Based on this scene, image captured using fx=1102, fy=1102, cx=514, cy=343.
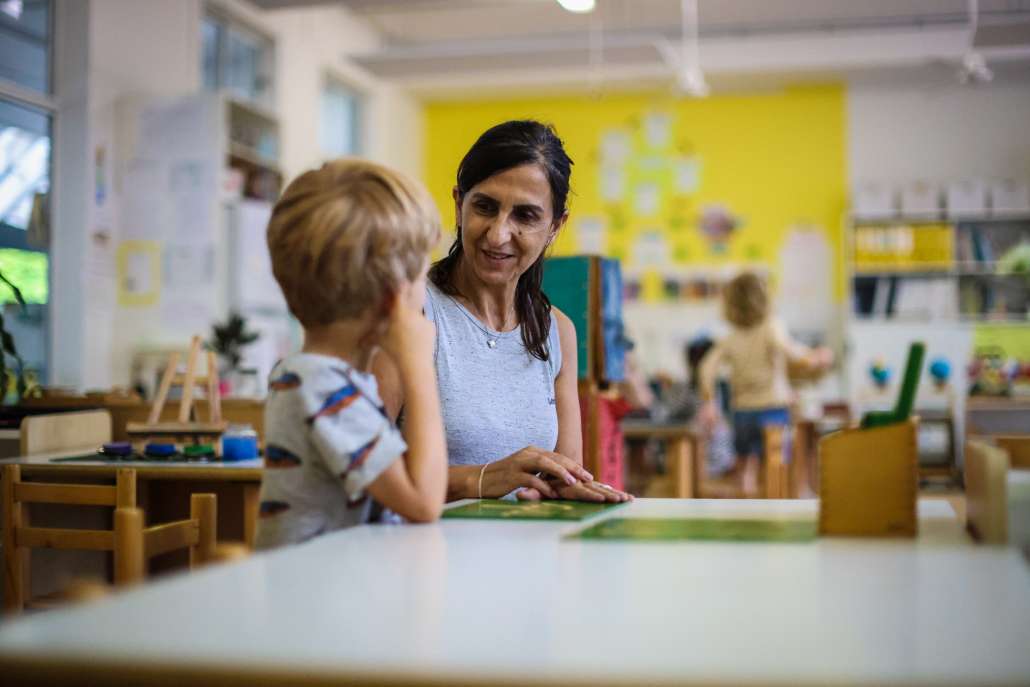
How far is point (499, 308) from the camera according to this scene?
195cm

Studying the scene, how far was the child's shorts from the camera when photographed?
6039 mm

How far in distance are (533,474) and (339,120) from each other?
26.0 ft

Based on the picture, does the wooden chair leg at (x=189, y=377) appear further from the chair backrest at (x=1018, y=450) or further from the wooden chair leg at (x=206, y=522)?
the chair backrest at (x=1018, y=450)

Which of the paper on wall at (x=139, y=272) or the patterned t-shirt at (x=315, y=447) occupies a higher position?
the paper on wall at (x=139, y=272)

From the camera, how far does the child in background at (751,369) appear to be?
19.9 feet

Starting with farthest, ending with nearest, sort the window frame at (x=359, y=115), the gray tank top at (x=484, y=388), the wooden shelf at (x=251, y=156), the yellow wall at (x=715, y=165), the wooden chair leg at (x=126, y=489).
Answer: the yellow wall at (x=715, y=165), the window frame at (x=359, y=115), the wooden shelf at (x=251, y=156), the wooden chair leg at (x=126, y=489), the gray tank top at (x=484, y=388)

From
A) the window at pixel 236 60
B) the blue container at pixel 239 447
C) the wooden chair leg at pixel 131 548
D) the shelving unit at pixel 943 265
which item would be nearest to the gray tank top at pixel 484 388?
the wooden chair leg at pixel 131 548

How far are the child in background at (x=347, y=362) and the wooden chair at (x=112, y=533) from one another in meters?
0.21

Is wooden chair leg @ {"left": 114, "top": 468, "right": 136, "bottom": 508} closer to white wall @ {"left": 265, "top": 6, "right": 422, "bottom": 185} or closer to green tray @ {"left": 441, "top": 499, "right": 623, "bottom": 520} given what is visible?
green tray @ {"left": 441, "top": 499, "right": 623, "bottom": 520}

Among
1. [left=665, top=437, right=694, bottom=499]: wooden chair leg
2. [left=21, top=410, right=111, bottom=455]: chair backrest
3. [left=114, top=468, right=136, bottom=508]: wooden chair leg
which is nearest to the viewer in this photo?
[left=114, top=468, right=136, bottom=508]: wooden chair leg

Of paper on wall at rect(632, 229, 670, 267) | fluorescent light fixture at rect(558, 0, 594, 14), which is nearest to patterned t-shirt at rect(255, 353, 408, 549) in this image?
fluorescent light fixture at rect(558, 0, 594, 14)

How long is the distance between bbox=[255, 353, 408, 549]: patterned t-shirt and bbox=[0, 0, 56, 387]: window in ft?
15.2

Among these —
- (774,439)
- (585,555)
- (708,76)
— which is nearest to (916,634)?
(585,555)

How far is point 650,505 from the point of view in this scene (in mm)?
1597
